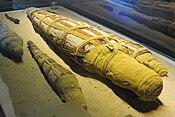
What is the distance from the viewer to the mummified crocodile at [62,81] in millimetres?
1071

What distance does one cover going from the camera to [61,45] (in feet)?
5.13

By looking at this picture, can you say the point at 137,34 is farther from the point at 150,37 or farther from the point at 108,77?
the point at 108,77

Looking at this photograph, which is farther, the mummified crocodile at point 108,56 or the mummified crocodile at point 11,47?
the mummified crocodile at point 11,47

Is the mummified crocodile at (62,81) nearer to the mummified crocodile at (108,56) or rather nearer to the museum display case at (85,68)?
the museum display case at (85,68)

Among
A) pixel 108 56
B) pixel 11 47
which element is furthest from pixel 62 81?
pixel 11 47

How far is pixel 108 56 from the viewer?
130 centimetres

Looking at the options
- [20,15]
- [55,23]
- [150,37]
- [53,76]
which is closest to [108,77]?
[53,76]

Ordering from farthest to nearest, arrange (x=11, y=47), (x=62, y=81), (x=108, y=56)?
(x=11, y=47) → (x=108, y=56) → (x=62, y=81)

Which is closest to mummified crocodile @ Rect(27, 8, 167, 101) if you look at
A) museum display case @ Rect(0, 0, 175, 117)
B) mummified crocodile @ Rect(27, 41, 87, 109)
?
museum display case @ Rect(0, 0, 175, 117)

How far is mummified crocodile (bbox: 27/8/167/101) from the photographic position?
45.6 inches

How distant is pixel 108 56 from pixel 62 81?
10.3 inches

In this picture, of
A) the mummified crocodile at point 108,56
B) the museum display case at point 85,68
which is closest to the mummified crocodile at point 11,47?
the museum display case at point 85,68

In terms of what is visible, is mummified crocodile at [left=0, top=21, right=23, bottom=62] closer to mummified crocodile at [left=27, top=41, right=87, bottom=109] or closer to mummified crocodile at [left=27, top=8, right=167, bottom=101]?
mummified crocodile at [left=27, top=41, right=87, bottom=109]

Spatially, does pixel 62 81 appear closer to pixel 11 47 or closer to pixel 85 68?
pixel 85 68
